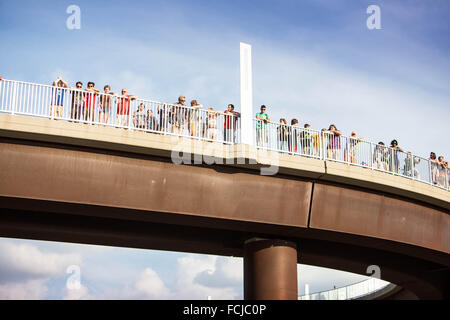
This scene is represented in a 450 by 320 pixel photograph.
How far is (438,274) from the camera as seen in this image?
29.5 meters

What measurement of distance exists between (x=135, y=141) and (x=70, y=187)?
2.36 m

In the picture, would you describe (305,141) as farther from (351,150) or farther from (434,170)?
(434,170)

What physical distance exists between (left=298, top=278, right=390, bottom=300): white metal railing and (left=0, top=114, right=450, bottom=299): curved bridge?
12232 millimetres

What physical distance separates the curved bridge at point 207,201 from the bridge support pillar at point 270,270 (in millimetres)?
40

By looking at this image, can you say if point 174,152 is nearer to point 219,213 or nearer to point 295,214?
point 219,213

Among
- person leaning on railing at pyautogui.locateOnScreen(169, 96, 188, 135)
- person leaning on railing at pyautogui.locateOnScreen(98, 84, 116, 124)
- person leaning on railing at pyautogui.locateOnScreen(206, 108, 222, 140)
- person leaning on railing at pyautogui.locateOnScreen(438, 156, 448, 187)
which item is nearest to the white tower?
person leaning on railing at pyautogui.locateOnScreen(206, 108, 222, 140)

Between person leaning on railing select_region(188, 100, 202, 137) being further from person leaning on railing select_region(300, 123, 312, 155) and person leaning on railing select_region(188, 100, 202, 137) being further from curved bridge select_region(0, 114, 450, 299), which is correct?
person leaning on railing select_region(300, 123, 312, 155)

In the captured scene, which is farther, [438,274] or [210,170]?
[438,274]

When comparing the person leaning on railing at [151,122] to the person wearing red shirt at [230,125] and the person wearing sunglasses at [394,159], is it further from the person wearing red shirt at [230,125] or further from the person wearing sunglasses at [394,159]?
the person wearing sunglasses at [394,159]
